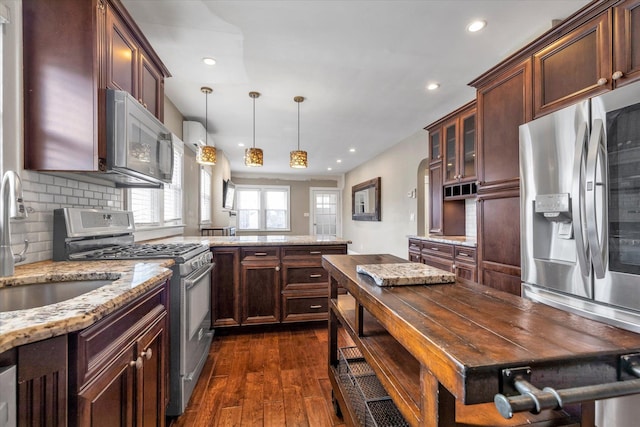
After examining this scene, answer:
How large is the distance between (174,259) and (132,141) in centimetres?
73

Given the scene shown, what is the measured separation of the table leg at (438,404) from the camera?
71 centimetres

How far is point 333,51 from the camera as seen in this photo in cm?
254

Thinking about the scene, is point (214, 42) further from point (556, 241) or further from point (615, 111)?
point (556, 241)

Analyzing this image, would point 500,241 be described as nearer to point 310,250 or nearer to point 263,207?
point 310,250

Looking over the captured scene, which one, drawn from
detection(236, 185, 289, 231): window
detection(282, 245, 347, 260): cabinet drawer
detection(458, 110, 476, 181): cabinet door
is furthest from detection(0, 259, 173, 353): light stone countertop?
detection(236, 185, 289, 231): window

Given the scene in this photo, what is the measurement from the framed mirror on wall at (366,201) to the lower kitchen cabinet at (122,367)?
5.64m

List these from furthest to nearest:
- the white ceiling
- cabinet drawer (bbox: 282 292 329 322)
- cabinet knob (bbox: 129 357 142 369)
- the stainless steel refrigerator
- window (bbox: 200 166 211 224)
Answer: window (bbox: 200 166 211 224) < cabinet drawer (bbox: 282 292 329 322) < the white ceiling < the stainless steel refrigerator < cabinet knob (bbox: 129 357 142 369)

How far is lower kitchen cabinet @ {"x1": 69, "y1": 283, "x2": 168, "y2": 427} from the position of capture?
84cm

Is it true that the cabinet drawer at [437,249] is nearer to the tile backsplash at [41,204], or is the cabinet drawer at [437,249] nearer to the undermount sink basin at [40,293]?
the undermount sink basin at [40,293]

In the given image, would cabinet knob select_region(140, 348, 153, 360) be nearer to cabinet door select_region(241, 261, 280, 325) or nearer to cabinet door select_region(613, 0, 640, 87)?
cabinet door select_region(241, 261, 280, 325)

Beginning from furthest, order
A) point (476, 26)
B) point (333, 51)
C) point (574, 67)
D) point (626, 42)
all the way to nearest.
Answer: point (333, 51), point (476, 26), point (574, 67), point (626, 42)

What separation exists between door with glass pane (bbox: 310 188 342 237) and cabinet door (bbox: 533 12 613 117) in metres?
8.09

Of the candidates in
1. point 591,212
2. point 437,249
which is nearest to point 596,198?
point 591,212

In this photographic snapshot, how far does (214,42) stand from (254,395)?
105 inches
